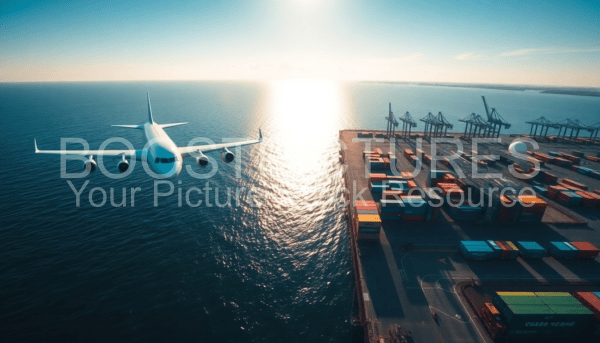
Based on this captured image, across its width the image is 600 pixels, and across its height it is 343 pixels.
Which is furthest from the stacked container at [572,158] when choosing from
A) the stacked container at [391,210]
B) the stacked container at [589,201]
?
the stacked container at [391,210]

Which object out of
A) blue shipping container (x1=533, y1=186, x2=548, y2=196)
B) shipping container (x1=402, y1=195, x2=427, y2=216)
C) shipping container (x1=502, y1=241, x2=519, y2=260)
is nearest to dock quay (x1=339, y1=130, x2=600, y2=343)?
blue shipping container (x1=533, y1=186, x2=548, y2=196)

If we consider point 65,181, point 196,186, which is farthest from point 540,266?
point 65,181

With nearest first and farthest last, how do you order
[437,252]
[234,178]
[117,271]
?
[117,271], [437,252], [234,178]

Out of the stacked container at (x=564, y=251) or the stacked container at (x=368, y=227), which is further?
the stacked container at (x=368, y=227)

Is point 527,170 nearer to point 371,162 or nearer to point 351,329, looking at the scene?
point 371,162

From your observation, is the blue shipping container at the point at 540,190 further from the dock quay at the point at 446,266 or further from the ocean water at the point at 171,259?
the ocean water at the point at 171,259

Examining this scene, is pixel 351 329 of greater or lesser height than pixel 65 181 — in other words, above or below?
below
